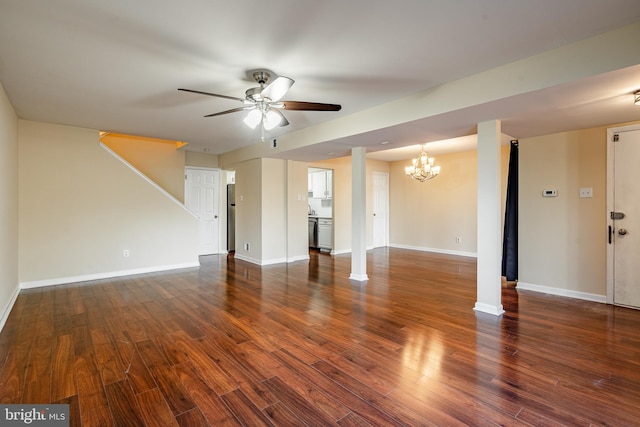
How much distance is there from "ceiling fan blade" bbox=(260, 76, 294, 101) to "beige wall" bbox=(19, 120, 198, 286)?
3.90 meters

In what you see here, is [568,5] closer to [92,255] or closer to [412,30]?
[412,30]

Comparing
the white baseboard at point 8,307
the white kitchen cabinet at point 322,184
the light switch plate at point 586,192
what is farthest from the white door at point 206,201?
the light switch plate at point 586,192

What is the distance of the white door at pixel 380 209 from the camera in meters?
8.30

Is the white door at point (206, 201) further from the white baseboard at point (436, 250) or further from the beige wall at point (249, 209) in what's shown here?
the white baseboard at point (436, 250)

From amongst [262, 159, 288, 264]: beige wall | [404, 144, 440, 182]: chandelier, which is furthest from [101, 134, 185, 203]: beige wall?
[404, 144, 440, 182]: chandelier

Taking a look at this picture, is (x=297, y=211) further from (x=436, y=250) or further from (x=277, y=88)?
(x=277, y=88)

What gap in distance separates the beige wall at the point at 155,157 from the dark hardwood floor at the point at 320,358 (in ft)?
8.84

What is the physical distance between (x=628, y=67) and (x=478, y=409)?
8.44 ft

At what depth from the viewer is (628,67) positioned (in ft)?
7.07

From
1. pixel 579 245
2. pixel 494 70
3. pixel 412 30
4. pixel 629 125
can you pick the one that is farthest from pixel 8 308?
pixel 629 125

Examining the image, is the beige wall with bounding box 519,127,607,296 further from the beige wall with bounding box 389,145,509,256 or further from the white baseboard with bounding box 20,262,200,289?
the white baseboard with bounding box 20,262,200,289

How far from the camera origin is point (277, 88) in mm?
2537

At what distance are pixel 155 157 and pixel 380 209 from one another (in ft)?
18.5

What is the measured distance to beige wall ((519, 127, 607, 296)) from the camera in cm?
389
